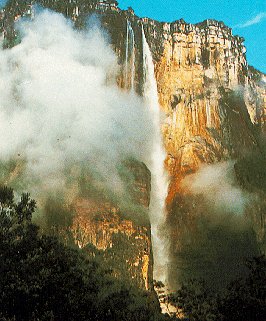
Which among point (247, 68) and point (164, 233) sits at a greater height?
point (247, 68)

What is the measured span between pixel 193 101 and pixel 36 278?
138 feet

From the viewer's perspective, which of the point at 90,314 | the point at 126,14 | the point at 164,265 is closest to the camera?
the point at 90,314

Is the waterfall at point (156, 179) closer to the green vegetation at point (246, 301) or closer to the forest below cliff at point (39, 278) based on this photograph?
the green vegetation at point (246, 301)

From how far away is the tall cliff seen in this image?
173 feet

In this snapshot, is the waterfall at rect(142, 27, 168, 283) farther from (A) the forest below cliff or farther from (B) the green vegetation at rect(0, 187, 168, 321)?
(B) the green vegetation at rect(0, 187, 168, 321)

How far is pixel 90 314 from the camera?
19.6 meters

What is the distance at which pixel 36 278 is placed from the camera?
718 inches

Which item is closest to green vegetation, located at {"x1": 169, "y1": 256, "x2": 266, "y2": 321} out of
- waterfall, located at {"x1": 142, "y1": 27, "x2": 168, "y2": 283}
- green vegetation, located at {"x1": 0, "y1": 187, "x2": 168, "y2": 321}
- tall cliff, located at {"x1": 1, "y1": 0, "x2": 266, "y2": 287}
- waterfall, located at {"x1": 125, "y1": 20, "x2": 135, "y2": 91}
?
green vegetation, located at {"x1": 0, "y1": 187, "x2": 168, "y2": 321}

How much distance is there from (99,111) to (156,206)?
1023 centimetres

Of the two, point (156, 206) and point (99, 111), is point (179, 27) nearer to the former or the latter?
point (99, 111)

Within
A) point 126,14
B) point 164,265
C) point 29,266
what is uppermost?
point 126,14

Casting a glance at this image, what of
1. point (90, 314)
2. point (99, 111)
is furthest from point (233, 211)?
point (90, 314)

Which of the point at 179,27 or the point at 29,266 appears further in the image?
the point at 179,27

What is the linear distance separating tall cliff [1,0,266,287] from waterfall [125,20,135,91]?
0.10 metres
